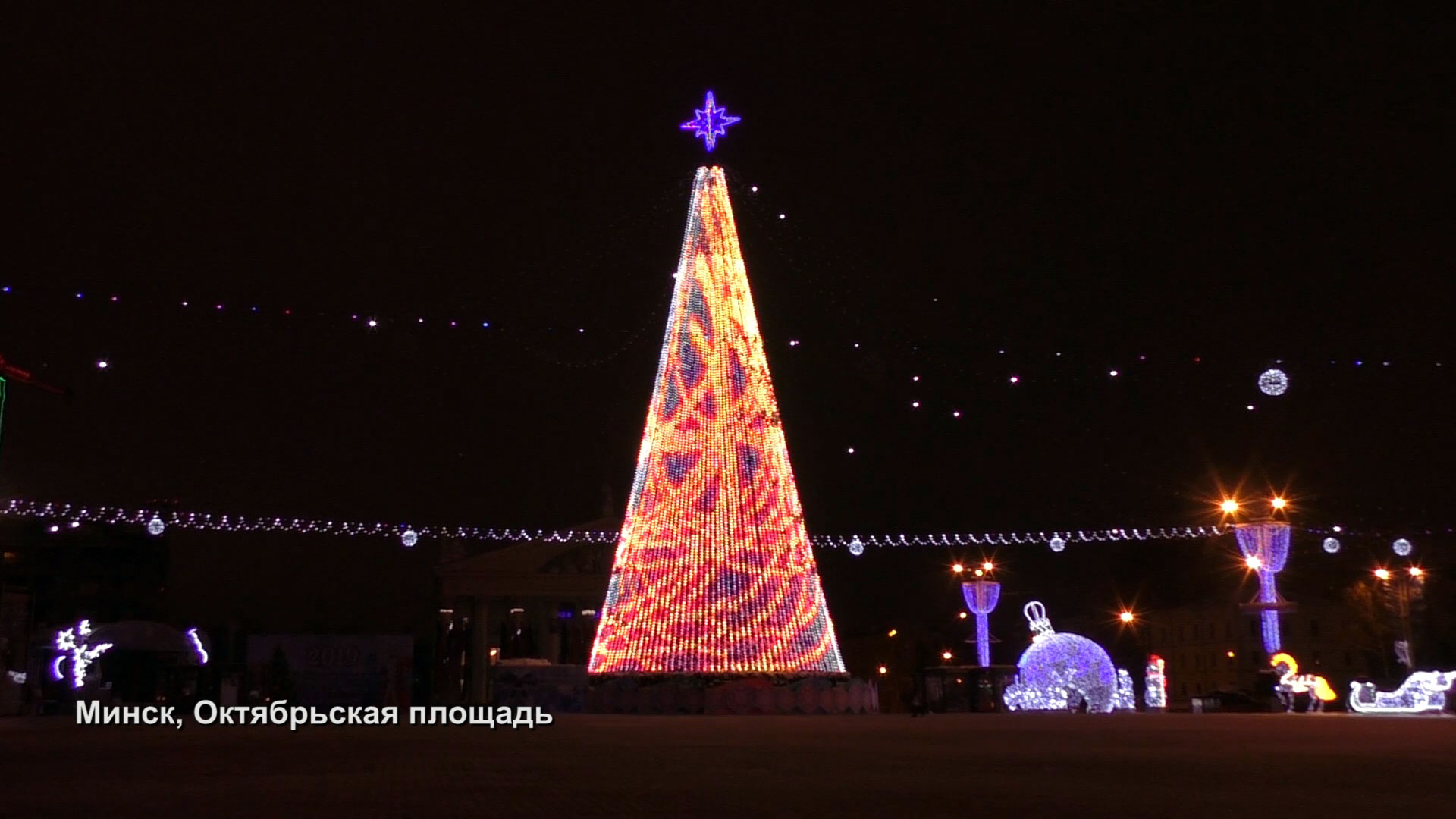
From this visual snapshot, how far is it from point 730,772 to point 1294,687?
26.4m

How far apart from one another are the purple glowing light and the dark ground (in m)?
11.3

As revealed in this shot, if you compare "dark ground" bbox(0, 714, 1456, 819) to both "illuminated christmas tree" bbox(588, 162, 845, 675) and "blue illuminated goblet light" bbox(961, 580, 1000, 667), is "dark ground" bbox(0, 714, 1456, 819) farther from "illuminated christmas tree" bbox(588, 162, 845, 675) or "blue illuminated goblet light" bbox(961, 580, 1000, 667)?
"blue illuminated goblet light" bbox(961, 580, 1000, 667)

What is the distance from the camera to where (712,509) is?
26.9 metres

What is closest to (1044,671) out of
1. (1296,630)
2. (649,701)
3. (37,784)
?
(649,701)

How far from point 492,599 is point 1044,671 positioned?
2958 centimetres

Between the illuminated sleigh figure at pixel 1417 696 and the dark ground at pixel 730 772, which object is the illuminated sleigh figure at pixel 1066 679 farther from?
the dark ground at pixel 730 772

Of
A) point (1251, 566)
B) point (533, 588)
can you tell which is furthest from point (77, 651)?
point (1251, 566)

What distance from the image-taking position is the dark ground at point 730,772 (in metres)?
10.1

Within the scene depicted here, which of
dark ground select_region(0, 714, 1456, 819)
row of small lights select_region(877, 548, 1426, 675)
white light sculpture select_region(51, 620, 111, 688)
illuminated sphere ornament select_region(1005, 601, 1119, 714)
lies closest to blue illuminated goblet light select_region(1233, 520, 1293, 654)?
row of small lights select_region(877, 548, 1426, 675)

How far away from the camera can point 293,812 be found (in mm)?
9844

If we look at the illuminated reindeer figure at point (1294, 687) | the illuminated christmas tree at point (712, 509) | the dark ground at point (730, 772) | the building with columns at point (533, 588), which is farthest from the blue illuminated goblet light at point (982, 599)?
the dark ground at point (730, 772)

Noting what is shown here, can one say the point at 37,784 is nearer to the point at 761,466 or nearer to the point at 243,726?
the point at 243,726

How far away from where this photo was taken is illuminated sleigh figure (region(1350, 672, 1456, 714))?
3278 cm

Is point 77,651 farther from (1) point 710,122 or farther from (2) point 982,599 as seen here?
(2) point 982,599
